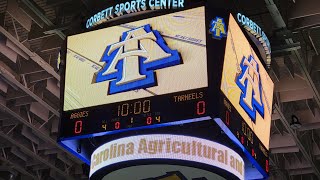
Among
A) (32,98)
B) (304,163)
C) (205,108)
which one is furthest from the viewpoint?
(304,163)

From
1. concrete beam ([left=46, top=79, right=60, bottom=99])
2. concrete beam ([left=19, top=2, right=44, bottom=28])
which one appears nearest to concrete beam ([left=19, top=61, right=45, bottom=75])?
concrete beam ([left=46, top=79, right=60, bottom=99])

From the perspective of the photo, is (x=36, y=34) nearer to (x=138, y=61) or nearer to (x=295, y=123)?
(x=138, y=61)

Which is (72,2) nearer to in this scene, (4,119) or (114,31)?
(114,31)

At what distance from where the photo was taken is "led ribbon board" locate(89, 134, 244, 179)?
26.5 ft

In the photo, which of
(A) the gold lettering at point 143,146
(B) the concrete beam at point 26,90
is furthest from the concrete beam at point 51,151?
(A) the gold lettering at point 143,146

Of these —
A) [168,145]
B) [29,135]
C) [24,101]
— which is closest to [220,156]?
[168,145]

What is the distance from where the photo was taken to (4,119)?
15.2 m

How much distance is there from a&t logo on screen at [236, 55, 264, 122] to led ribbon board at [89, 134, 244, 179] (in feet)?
2.68

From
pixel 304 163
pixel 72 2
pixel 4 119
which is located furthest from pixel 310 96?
pixel 4 119

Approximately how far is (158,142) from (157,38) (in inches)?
57.8

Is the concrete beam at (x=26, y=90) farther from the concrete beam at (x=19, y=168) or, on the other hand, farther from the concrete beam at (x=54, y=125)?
the concrete beam at (x=19, y=168)

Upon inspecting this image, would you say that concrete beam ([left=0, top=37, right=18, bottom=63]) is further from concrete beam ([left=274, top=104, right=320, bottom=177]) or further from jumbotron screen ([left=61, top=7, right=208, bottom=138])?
concrete beam ([left=274, top=104, right=320, bottom=177])

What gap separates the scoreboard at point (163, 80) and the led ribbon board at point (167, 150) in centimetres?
19

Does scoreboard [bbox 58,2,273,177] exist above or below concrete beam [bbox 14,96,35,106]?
below
